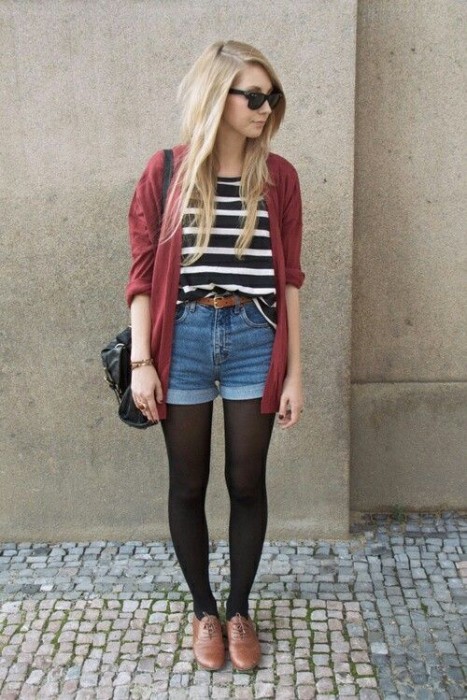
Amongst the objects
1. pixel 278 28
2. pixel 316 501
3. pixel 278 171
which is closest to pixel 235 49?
pixel 278 171

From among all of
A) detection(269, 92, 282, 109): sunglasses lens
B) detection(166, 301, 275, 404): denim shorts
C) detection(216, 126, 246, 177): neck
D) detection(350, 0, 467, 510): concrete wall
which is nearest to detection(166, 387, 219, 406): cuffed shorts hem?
detection(166, 301, 275, 404): denim shorts

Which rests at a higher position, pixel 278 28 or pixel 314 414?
pixel 278 28

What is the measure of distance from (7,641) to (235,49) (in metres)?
2.30

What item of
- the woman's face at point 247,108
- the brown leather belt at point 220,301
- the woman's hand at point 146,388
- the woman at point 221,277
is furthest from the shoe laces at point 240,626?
the woman's face at point 247,108

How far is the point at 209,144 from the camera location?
232 cm

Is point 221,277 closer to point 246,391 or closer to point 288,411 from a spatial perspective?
point 246,391

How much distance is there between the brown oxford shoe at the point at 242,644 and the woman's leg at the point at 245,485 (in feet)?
0.13

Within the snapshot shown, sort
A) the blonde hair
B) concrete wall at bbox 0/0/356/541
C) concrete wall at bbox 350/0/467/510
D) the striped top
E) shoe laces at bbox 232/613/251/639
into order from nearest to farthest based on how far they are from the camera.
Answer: the blonde hair, the striped top, shoe laces at bbox 232/613/251/639, concrete wall at bbox 0/0/356/541, concrete wall at bbox 350/0/467/510

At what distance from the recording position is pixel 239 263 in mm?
2455

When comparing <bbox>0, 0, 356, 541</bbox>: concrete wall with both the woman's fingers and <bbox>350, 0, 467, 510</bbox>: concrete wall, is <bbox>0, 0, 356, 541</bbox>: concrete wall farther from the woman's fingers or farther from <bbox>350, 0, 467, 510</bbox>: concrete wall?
→ the woman's fingers

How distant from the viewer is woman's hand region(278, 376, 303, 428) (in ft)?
8.52

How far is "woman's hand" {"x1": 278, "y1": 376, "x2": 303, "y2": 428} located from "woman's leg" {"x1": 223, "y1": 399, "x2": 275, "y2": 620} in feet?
0.18

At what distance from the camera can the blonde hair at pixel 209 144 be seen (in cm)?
231

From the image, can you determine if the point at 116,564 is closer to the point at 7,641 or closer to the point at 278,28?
the point at 7,641
